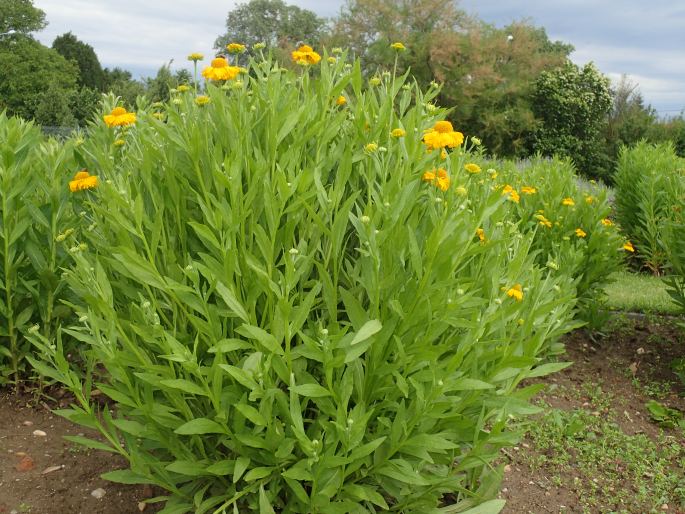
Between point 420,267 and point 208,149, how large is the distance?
0.82m

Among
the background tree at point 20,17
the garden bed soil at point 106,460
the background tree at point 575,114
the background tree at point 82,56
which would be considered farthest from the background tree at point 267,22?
the garden bed soil at point 106,460

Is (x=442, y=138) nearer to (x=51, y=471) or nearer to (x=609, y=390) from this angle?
(x=51, y=471)

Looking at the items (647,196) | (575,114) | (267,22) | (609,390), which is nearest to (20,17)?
(267,22)

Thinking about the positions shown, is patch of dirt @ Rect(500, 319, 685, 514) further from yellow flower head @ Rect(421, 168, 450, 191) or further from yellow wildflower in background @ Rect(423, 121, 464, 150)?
yellow wildflower in background @ Rect(423, 121, 464, 150)

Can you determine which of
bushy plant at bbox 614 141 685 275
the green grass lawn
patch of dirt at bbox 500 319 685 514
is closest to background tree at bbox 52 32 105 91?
bushy plant at bbox 614 141 685 275

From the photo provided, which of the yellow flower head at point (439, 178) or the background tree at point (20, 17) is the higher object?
the background tree at point (20, 17)

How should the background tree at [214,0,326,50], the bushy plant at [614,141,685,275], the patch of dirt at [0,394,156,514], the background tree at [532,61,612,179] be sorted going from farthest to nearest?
the background tree at [214,0,326,50], the background tree at [532,61,612,179], the bushy plant at [614,141,685,275], the patch of dirt at [0,394,156,514]

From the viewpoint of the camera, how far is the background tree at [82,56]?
54628mm

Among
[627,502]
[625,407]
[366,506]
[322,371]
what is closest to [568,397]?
[625,407]

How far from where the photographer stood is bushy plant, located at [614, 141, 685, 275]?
8.03m

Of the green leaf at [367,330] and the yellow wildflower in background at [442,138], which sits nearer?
the green leaf at [367,330]

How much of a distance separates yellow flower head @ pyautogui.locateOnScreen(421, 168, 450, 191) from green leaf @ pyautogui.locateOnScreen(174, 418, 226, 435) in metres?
1.08

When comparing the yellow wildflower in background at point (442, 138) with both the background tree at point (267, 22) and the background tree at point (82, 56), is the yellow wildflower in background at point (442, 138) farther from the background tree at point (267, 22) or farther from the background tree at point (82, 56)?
the background tree at point (267, 22)

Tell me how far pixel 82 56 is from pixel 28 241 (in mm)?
57430
